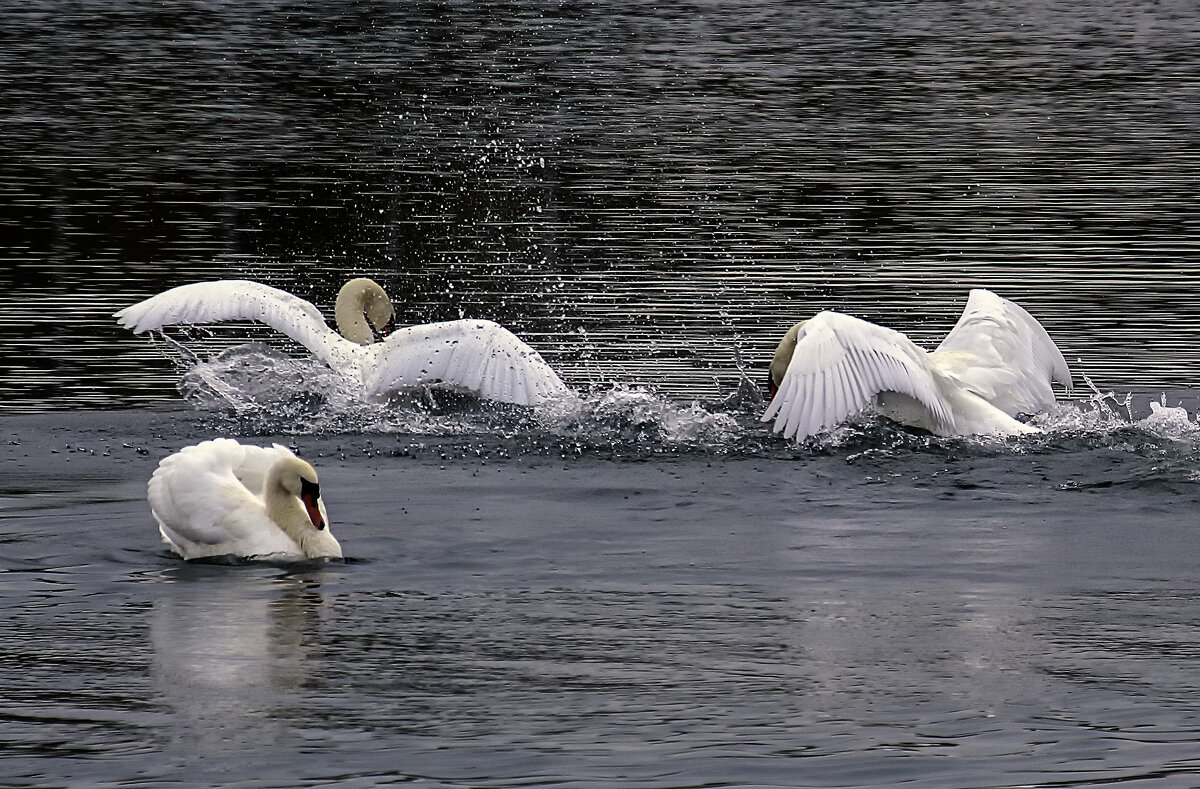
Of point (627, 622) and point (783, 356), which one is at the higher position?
point (783, 356)

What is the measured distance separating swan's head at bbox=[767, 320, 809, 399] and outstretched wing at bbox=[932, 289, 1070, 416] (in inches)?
29.1

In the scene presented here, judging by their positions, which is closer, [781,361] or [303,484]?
[303,484]

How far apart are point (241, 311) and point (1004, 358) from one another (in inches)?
162

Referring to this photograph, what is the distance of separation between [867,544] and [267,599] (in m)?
2.35

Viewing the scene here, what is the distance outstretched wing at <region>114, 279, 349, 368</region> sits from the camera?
1171cm

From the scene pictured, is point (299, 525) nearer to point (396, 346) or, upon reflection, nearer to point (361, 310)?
point (396, 346)

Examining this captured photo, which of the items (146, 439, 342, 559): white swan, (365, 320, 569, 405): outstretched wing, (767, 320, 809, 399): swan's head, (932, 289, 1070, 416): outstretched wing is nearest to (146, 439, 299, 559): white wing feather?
(146, 439, 342, 559): white swan

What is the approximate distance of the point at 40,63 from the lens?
31.0 meters

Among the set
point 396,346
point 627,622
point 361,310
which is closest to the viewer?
point 627,622

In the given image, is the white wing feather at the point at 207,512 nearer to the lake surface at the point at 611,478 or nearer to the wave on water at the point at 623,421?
the lake surface at the point at 611,478

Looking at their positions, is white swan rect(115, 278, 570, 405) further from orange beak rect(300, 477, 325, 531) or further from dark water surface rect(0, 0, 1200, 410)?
orange beak rect(300, 477, 325, 531)

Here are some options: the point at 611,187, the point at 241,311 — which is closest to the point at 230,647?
the point at 241,311

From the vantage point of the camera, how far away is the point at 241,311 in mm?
11922

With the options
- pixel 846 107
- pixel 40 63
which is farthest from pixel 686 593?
pixel 40 63
